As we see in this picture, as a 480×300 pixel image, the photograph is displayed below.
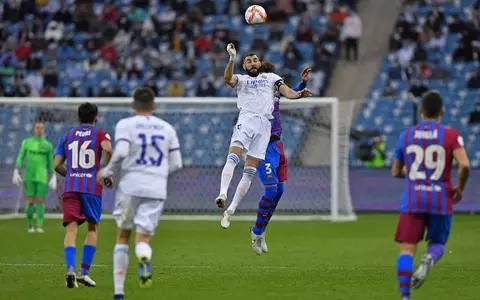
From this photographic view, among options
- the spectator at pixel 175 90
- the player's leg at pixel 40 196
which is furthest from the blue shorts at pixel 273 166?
the spectator at pixel 175 90

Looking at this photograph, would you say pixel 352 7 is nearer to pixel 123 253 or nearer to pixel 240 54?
pixel 240 54

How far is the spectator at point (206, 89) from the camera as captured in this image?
98.3ft

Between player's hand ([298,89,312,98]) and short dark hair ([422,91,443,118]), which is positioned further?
player's hand ([298,89,312,98])

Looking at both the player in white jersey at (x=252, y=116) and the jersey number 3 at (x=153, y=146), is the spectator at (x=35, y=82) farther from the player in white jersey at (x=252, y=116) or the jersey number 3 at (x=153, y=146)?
the jersey number 3 at (x=153, y=146)

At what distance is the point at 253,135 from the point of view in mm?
14273

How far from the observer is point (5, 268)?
42.9ft

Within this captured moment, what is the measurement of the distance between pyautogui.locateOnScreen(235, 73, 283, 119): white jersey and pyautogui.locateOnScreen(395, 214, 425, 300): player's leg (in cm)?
560

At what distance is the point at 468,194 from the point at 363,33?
1008 cm

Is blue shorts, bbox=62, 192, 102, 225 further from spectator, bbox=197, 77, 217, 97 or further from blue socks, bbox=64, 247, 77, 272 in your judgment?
spectator, bbox=197, 77, 217, 97

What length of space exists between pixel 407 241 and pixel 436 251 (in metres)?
0.28

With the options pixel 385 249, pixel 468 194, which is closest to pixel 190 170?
pixel 468 194

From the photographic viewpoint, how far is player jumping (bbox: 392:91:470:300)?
28.9 feet

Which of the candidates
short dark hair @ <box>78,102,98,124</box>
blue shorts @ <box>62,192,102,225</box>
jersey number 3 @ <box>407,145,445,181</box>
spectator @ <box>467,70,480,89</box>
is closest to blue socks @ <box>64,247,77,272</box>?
blue shorts @ <box>62,192,102,225</box>

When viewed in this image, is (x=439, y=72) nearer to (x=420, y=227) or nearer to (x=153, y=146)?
(x=420, y=227)
